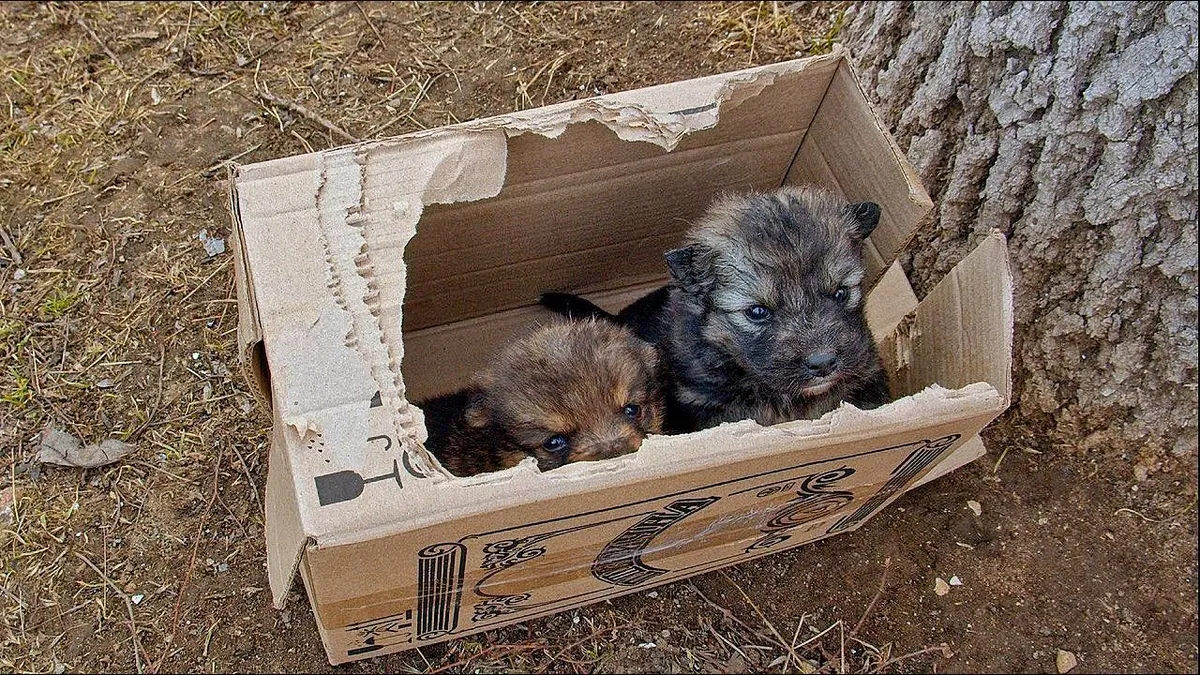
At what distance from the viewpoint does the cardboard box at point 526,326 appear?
2123mm

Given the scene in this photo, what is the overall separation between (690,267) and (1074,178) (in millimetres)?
1321

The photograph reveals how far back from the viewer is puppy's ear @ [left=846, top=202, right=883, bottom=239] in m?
2.99

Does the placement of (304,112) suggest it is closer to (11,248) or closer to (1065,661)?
(11,248)

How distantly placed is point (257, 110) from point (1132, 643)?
4.14 meters

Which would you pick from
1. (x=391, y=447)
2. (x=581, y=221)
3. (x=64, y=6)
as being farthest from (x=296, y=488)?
(x=64, y=6)

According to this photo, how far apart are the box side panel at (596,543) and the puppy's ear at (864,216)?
29.4 inches

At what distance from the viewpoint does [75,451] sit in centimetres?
349

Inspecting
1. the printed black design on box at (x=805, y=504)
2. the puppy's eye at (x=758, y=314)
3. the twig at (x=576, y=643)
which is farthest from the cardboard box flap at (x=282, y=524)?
the puppy's eye at (x=758, y=314)

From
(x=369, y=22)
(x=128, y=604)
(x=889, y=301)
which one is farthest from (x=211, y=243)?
(x=889, y=301)

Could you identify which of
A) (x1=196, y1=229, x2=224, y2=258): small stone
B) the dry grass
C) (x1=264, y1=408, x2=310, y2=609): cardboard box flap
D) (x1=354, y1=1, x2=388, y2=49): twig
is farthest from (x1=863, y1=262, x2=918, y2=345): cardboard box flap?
(x1=196, y1=229, x2=224, y2=258): small stone

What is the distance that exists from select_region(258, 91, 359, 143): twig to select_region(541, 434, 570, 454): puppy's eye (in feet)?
6.34

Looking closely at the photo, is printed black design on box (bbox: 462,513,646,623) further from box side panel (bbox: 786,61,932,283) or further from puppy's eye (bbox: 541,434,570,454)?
box side panel (bbox: 786,61,932,283)

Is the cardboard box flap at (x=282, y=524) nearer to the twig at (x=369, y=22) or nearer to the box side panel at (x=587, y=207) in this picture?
the box side panel at (x=587, y=207)

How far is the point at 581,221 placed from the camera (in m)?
3.49
